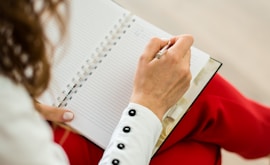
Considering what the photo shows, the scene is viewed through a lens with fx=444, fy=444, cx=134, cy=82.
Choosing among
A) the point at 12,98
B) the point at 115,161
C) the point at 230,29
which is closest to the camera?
the point at 12,98

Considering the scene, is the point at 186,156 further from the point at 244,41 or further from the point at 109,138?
the point at 244,41

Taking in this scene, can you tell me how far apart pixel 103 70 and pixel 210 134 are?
0.79 feet

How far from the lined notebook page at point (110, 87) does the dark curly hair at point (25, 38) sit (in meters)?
0.26

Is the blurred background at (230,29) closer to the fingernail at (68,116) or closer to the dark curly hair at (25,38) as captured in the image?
the fingernail at (68,116)

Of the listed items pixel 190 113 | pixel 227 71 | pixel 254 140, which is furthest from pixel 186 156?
pixel 227 71

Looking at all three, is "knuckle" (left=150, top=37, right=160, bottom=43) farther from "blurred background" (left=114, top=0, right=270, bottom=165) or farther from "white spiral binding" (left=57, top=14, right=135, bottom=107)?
"blurred background" (left=114, top=0, right=270, bottom=165)

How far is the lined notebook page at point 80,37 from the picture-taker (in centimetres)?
80

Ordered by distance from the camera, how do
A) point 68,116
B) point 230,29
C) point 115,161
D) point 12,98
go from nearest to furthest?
point 12,98, point 115,161, point 68,116, point 230,29

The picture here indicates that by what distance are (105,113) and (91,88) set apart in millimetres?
56

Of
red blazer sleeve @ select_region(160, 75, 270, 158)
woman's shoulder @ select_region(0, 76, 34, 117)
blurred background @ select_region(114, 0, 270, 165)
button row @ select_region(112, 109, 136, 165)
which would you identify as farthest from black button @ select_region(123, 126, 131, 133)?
blurred background @ select_region(114, 0, 270, 165)

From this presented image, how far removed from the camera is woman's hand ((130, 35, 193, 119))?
754 mm

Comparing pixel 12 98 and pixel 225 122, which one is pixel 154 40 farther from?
pixel 12 98

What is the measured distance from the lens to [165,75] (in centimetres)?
76

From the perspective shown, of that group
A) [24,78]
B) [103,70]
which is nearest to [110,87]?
[103,70]
